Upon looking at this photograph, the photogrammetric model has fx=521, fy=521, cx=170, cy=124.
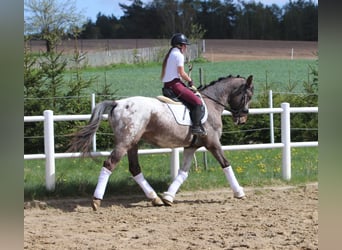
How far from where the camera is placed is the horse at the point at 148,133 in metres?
6.29

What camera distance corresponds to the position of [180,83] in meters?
6.60

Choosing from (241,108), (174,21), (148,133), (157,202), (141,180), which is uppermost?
(174,21)

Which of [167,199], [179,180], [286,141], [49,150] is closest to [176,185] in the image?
[179,180]

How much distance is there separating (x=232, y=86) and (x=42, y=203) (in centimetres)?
301

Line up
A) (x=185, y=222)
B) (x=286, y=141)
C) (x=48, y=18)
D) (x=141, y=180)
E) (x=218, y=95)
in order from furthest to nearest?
1. (x=48, y=18)
2. (x=286, y=141)
3. (x=218, y=95)
4. (x=141, y=180)
5. (x=185, y=222)

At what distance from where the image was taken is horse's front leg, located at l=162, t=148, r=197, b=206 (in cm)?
654

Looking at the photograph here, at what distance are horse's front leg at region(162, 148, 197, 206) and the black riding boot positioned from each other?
46cm

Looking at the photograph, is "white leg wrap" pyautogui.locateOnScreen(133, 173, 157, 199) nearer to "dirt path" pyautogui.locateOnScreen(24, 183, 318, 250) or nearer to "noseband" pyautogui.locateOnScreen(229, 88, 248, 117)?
"dirt path" pyautogui.locateOnScreen(24, 183, 318, 250)

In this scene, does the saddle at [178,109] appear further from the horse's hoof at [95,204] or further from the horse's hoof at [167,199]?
the horse's hoof at [95,204]

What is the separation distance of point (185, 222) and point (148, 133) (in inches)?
55.8

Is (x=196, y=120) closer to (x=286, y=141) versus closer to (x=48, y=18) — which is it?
(x=286, y=141)

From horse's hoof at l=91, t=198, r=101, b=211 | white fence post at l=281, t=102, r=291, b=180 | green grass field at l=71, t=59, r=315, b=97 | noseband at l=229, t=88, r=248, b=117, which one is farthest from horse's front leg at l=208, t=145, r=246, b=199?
green grass field at l=71, t=59, r=315, b=97
